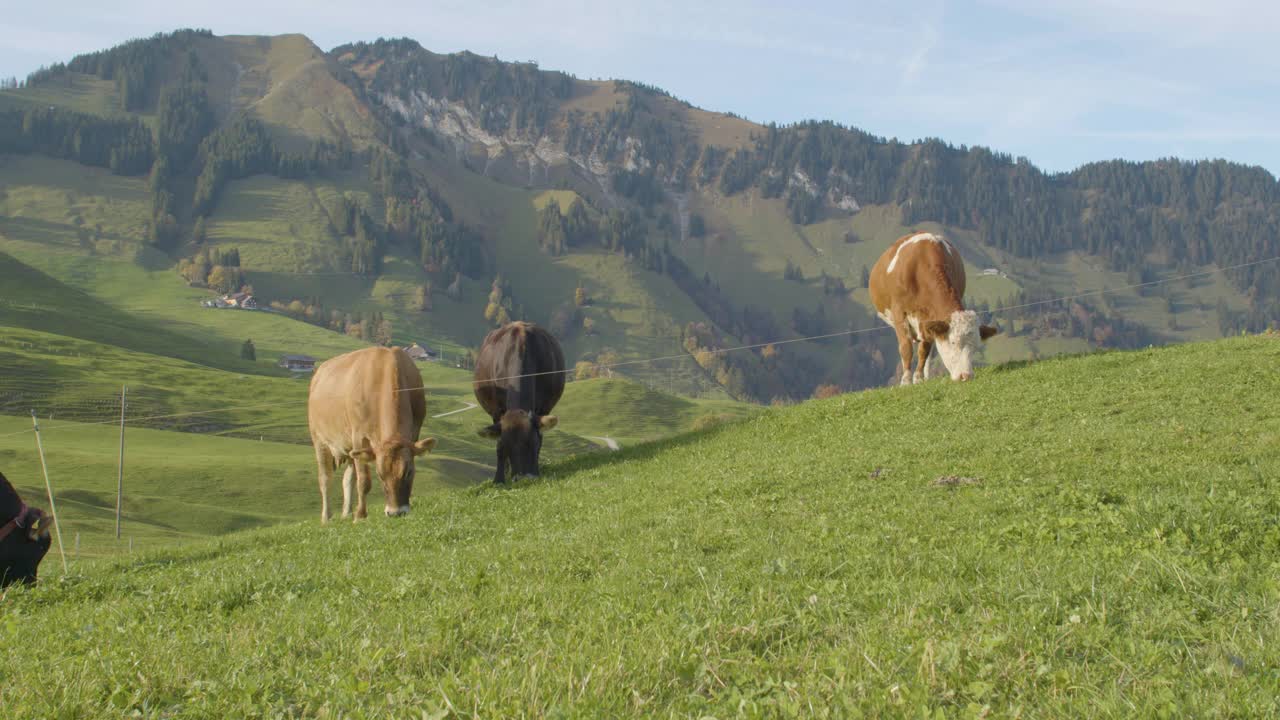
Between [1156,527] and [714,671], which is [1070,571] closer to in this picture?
[1156,527]

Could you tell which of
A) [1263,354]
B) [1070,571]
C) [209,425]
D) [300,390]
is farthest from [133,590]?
[300,390]

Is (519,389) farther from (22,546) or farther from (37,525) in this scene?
(22,546)

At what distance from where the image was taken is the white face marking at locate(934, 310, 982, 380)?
85.4 ft

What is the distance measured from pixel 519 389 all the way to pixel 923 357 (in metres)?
12.0

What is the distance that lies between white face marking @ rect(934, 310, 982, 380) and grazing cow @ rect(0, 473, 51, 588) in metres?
21.4

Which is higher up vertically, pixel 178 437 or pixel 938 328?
pixel 938 328

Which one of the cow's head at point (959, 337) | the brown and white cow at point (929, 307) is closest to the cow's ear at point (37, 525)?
the brown and white cow at point (929, 307)

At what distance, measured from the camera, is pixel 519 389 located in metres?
26.9

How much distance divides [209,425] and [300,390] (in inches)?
1019

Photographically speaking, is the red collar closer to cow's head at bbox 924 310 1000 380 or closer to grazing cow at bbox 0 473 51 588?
grazing cow at bbox 0 473 51 588

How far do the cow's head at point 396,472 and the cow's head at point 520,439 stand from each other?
4.36 metres

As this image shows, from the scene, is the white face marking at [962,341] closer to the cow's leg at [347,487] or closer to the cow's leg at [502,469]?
the cow's leg at [502,469]

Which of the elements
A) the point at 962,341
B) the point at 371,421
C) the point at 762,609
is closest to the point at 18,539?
the point at 371,421

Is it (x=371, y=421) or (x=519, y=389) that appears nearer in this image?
(x=371, y=421)
